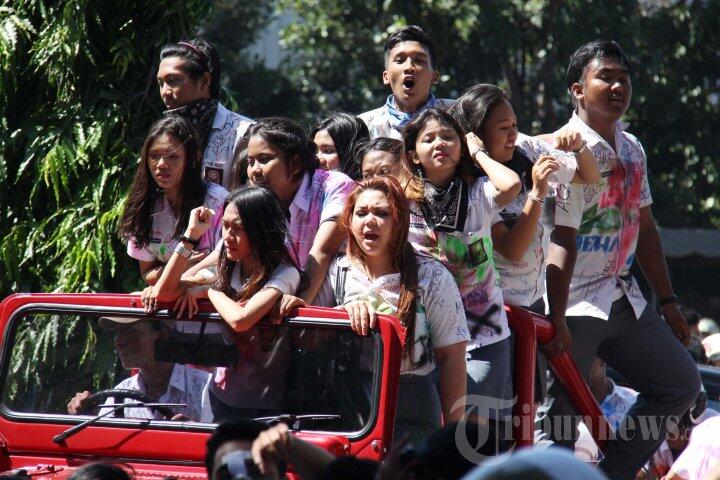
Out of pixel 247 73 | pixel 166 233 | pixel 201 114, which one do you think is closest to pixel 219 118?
pixel 201 114

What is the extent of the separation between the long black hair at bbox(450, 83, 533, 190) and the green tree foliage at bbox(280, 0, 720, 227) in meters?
10.3

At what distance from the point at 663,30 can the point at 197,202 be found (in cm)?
1246

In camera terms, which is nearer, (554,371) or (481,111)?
(554,371)

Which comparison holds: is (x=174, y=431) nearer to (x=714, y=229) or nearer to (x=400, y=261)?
(x=400, y=261)

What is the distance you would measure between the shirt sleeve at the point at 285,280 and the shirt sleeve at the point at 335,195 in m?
0.43

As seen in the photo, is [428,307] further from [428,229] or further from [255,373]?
[255,373]

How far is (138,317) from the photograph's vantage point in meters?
4.16

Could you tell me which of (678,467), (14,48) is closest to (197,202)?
(14,48)

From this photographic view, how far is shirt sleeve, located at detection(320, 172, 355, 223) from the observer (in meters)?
4.67

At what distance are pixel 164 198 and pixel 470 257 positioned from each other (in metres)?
1.32

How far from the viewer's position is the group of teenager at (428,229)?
4.18 metres

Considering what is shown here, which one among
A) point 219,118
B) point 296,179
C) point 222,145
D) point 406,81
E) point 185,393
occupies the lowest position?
point 185,393

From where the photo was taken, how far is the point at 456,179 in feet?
15.4

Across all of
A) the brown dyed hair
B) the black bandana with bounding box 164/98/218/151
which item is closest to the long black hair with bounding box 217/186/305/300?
the brown dyed hair
